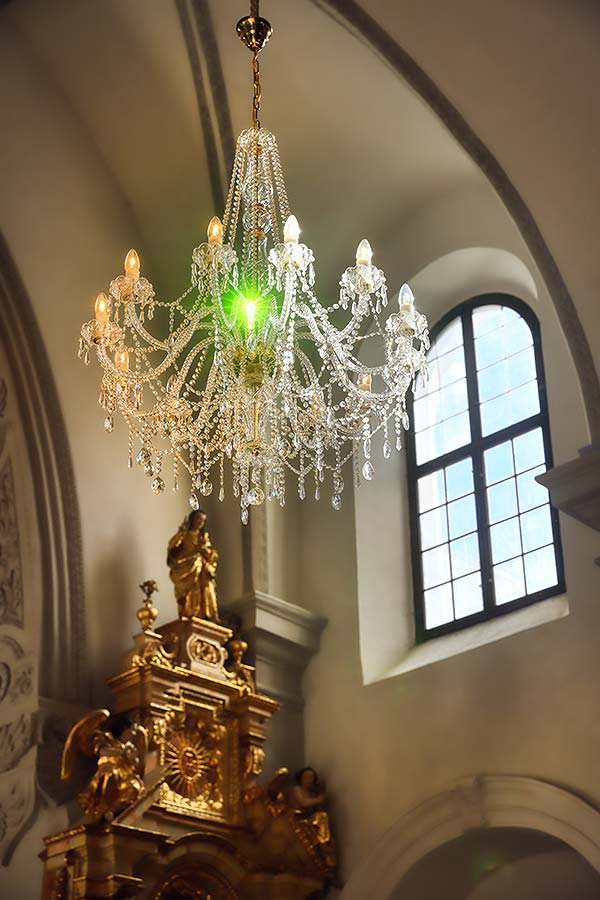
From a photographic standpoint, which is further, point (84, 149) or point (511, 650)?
point (84, 149)

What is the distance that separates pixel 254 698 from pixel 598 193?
14.3ft

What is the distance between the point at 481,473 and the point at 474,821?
2692 mm

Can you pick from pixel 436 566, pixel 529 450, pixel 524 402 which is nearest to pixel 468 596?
pixel 436 566

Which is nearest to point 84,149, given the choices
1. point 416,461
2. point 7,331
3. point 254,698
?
point 7,331

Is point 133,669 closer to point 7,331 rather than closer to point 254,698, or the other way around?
point 254,698

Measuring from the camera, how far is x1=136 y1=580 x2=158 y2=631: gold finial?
9.45 m

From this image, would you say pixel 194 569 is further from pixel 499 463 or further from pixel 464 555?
pixel 499 463

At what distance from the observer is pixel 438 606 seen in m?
10.2

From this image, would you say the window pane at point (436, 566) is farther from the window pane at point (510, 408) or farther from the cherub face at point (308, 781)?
the cherub face at point (308, 781)

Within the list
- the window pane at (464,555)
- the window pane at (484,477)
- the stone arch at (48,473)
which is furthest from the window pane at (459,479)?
the stone arch at (48,473)

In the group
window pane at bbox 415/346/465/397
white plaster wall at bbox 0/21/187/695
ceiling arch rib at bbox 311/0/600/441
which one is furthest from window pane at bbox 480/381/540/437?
white plaster wall at bbox 0/21/187/695

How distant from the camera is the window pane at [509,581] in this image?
9.65 m

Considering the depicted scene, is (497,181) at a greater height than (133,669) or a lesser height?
greater

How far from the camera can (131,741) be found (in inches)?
352
